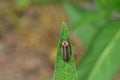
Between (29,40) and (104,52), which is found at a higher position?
(29,40)

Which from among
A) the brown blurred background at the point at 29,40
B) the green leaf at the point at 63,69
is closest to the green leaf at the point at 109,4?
the green leaf at the point at 63,69

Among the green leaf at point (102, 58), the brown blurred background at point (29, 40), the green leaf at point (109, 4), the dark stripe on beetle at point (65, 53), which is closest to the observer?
the dark stripe on beetle at point (65, 53)

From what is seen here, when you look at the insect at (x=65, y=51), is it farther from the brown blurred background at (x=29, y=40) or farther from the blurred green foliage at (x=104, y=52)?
the brown blurred background at (x=29, y=40)

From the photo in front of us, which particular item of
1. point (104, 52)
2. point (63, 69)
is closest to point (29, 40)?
point (104, 52)

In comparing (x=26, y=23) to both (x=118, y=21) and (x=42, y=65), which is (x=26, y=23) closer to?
(x=42, y=65)

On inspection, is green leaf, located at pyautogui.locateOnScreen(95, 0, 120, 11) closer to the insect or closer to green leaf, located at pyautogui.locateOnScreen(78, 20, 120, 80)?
green leaf, located at pyautogui.locateOnScreen(78, 20, 120, 80)

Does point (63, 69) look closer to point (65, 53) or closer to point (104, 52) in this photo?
point (65, 53)
